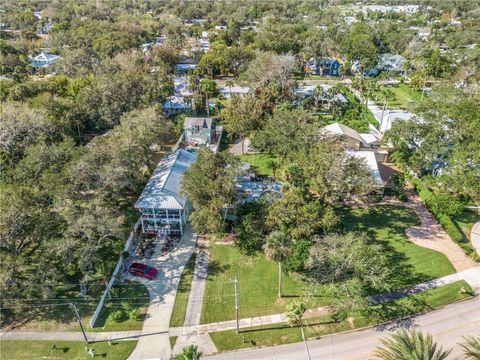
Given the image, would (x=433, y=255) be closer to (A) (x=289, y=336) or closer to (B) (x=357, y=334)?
(B) (x=357, y=334)

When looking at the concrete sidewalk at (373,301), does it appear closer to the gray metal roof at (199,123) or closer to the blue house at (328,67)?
the gray metal roof at (199,123)

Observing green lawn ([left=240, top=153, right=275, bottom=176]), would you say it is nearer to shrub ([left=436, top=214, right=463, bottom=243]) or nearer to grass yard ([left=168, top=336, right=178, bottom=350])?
shrub ([left=436, top=214, right=463, bottom=243])

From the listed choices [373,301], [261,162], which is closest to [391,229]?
[373,301]

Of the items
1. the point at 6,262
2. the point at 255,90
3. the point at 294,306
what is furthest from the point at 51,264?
the point at 255,90

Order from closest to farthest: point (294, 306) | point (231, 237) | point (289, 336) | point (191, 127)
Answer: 1. point (294, 306)
2. point (289, 336)
3. point (231, 237)
4. point (191, 127)

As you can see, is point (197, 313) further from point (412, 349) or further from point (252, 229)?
point (412, 349)

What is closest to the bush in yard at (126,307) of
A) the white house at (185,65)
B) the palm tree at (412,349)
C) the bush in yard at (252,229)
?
the bush in yard at (252,229)
